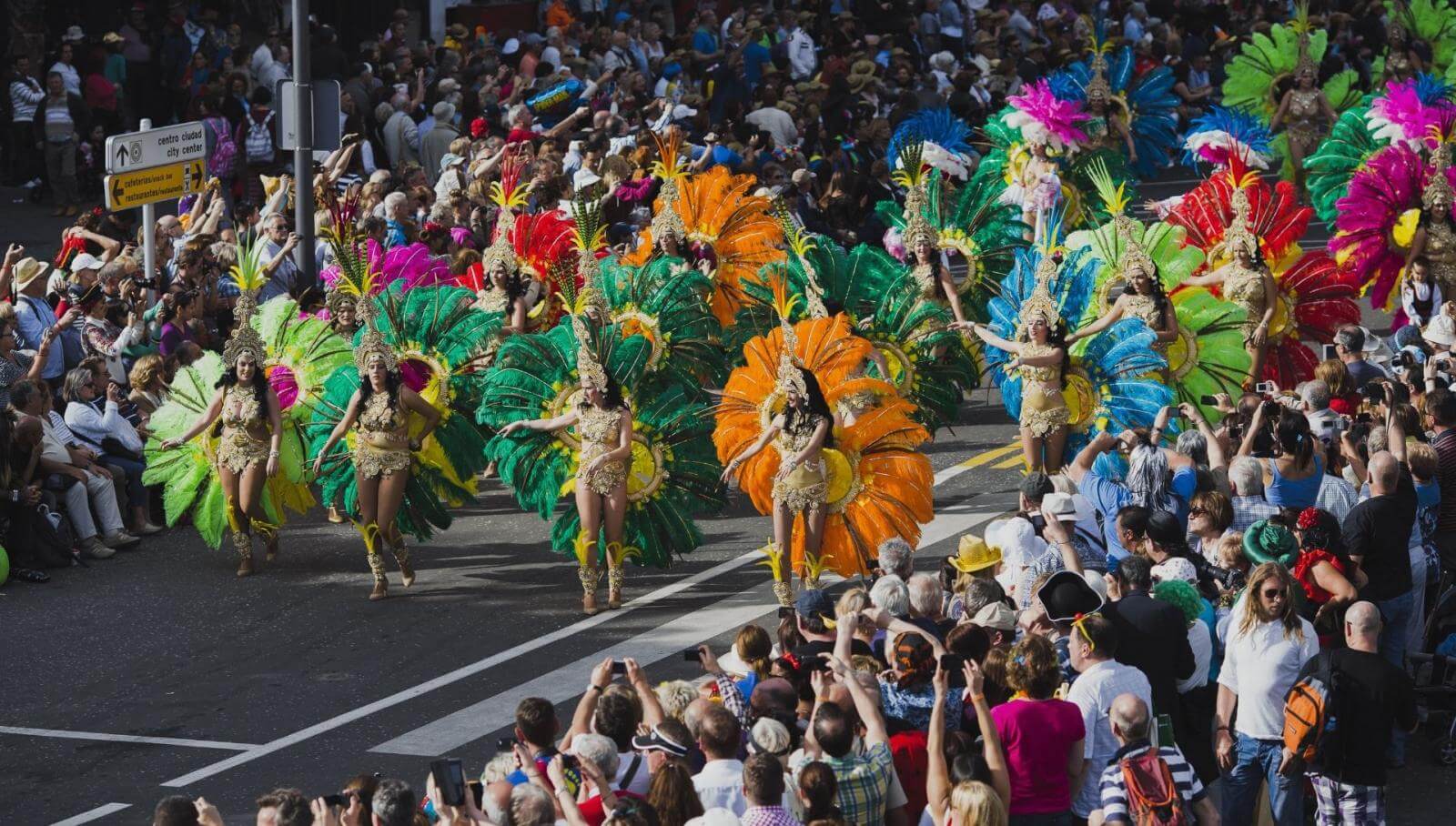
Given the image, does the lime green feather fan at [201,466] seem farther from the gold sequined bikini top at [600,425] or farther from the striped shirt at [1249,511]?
the striped shirt at [1249,511]

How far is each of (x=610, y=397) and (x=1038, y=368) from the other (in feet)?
9.47

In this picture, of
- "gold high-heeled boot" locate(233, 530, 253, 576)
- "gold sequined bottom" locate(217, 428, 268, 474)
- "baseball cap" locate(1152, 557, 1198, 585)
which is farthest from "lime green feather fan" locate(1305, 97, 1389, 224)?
"baseball cap" locate(1152, 557, 1198, 585)

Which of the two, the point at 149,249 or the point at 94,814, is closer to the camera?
the point at 94,814

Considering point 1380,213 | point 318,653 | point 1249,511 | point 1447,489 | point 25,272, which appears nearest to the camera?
point 1249,511

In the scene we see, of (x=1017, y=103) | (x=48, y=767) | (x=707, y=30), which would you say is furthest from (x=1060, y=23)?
(x=48, y=767)

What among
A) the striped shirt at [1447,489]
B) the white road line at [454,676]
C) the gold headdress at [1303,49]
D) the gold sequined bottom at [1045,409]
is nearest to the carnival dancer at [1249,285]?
the gold sequined bottom at [1045,409]

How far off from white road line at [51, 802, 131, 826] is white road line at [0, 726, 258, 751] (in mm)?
807

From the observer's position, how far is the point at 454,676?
1215cm

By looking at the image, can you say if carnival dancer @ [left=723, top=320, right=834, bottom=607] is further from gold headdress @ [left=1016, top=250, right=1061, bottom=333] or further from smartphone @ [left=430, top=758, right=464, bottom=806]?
smartphone @ [left=430, top=758, right=464, bottom=806]

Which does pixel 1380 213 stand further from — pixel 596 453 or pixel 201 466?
pixel 201 466

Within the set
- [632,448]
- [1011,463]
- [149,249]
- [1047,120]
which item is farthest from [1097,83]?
[632,448]

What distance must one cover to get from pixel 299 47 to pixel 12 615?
5.69 meters

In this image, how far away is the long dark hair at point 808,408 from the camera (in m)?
12.6

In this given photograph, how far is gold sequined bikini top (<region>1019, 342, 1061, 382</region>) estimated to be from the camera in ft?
46.3
